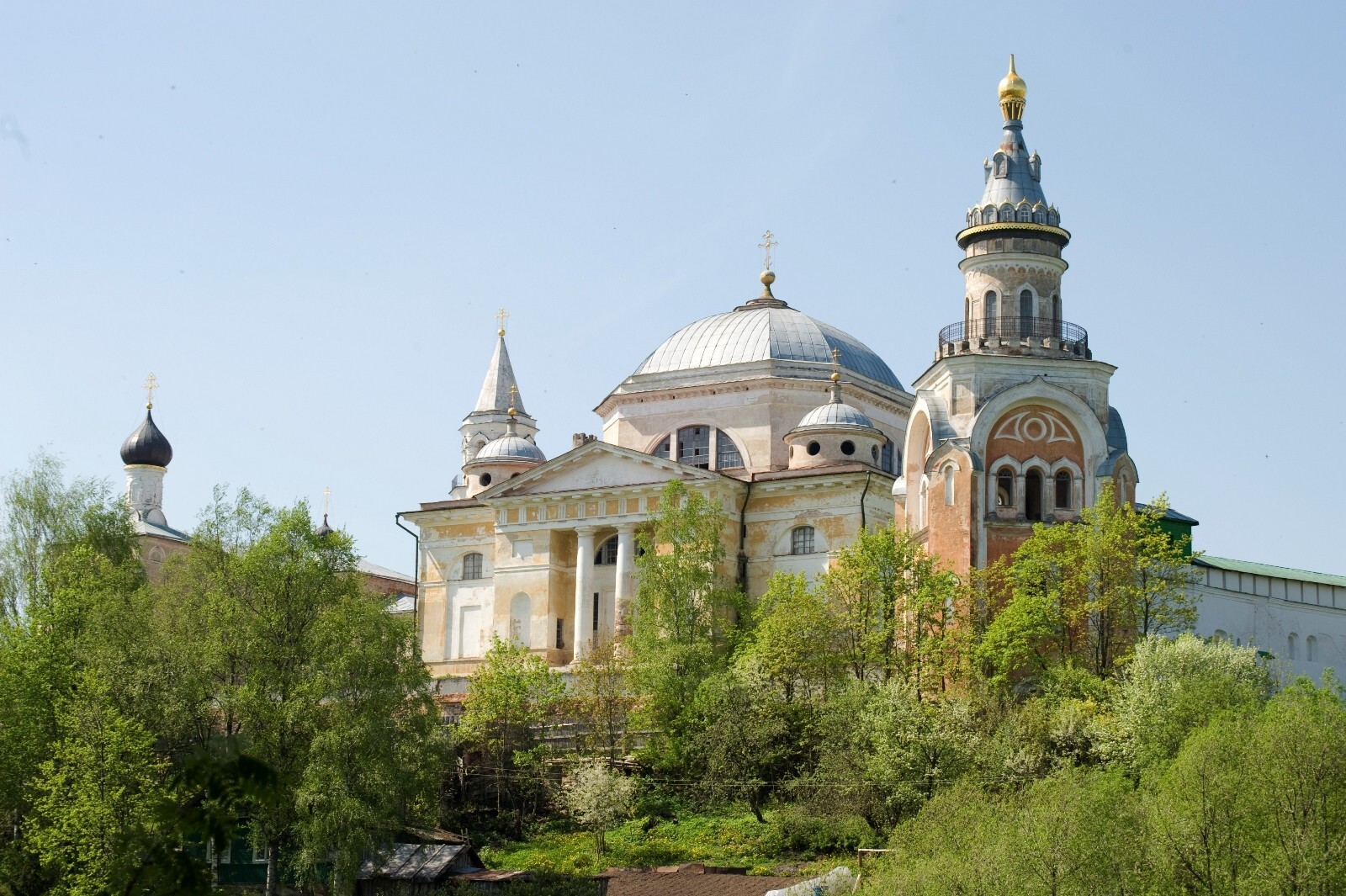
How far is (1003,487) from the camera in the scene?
1754 inches

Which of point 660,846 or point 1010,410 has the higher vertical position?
point 1010,410

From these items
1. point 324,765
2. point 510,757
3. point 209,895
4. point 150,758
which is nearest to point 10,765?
point 150,758

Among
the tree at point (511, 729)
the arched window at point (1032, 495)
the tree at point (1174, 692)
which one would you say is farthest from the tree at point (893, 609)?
the tree at point (511, 729)

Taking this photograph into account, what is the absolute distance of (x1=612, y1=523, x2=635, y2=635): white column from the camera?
170ft

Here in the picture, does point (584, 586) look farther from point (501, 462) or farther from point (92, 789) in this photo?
point (92, 789)

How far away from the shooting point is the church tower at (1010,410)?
4406cm

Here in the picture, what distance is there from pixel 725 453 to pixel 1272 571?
1627cm

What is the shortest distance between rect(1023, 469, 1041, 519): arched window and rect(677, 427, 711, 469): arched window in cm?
1364

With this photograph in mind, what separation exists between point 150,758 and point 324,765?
3.60 metres

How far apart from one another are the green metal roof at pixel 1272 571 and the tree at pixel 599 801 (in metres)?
20.6

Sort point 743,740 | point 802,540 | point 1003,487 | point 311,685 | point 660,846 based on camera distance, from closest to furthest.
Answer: point 311,685 → point 660,846 → point 743,740 → point 1003,487 → point 802,540

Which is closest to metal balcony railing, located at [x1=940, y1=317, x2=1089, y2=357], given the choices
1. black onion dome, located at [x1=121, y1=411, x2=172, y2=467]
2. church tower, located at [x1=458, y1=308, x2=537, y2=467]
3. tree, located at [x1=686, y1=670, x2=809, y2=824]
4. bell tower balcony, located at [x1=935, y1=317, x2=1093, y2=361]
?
bell tower balcony, located at [x1=935, y1=317, x2=1093, y2=361]

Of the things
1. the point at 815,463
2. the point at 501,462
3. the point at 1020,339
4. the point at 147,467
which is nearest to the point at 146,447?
the point at 147,467

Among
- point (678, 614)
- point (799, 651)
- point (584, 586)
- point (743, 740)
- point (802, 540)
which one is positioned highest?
point (802, 540)
